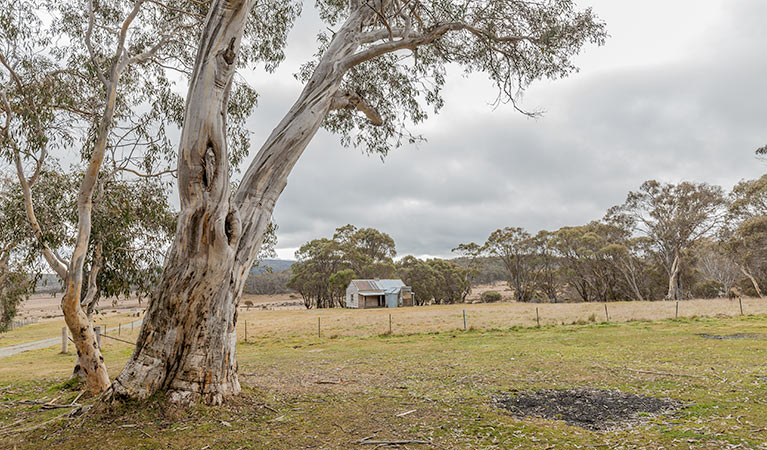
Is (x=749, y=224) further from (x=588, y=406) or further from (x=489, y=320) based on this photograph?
(x=588, y=406)

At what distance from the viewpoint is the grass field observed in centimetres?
372

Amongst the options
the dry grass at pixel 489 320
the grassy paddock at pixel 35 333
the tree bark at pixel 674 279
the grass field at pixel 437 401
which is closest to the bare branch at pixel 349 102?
the grass field at pixel 437 401

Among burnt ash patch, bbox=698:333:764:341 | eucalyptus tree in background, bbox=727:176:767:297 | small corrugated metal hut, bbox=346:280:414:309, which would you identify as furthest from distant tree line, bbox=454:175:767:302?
burnt ash patch, bbox=698:333:764:341

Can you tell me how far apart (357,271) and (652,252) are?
92.4 feet

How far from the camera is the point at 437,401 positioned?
5152 mm

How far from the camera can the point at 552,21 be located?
26.0 feet

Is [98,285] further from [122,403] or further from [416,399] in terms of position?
[416,399]

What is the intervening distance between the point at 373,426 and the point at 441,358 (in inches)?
202

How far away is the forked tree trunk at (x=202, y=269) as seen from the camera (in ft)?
14.2

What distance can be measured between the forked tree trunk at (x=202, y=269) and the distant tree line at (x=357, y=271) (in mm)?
38694

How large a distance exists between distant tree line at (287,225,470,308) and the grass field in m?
34.7

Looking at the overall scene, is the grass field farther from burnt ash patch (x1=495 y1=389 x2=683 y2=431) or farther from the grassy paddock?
the grassy paddock

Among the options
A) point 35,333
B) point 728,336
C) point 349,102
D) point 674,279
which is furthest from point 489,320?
point 35,333

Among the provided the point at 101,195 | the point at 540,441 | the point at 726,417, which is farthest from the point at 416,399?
the point at 101,195
